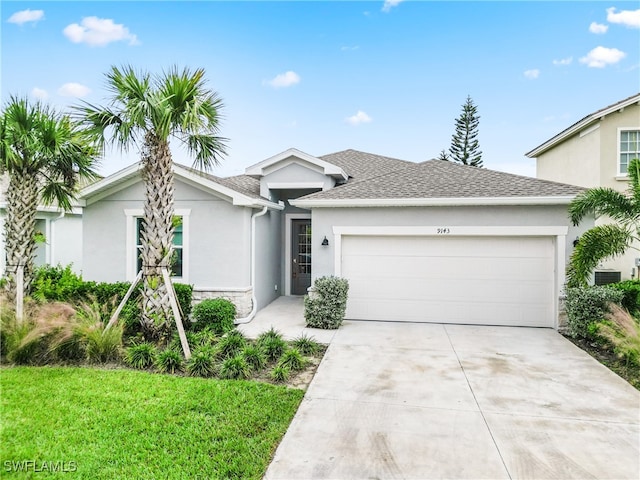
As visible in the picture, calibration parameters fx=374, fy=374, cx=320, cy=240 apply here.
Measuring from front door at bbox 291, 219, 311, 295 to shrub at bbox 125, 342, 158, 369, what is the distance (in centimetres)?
705

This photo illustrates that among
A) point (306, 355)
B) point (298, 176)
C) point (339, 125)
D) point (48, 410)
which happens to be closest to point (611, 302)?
point (306, 355)

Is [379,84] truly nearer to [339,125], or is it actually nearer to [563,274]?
[339,125]

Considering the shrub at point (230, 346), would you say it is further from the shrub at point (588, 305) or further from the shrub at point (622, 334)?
the shrub at point (588, 305)

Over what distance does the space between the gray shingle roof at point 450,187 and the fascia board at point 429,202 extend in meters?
0.13

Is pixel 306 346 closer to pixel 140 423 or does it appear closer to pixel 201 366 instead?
pixel 201 366

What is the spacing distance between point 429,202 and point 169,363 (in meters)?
6.89

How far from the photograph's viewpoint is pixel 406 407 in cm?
494

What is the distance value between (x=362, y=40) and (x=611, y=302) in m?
11.8

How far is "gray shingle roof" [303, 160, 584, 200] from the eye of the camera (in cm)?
940

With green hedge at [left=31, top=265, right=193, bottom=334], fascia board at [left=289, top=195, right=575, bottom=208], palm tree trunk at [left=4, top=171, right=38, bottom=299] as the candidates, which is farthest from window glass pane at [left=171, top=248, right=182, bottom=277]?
fascia board at [left=289, top=195, right=575, bottom=208]

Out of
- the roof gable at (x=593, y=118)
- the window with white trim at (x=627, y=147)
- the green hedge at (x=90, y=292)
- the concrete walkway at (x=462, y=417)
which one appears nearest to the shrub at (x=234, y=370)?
Result: the concrete walkway at (x=462, y=417)

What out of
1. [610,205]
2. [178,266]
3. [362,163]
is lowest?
[178,266]

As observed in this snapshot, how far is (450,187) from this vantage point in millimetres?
10078

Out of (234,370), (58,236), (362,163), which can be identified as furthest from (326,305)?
(58,236)
